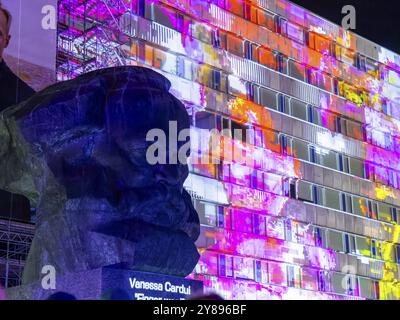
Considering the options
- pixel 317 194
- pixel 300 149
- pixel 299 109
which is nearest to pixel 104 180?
pixel 300 149

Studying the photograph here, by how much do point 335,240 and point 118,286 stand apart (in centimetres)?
3387

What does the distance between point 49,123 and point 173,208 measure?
2.37 m

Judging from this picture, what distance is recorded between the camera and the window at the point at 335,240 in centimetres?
4339

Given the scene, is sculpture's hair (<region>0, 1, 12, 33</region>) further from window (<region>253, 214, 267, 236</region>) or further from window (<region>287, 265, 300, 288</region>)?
window (<region>287, 265, 300, 288</region>)

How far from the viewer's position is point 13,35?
28.7 metres

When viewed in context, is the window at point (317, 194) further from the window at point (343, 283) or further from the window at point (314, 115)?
the window at point (343, 283)

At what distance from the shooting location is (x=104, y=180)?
12.4 m

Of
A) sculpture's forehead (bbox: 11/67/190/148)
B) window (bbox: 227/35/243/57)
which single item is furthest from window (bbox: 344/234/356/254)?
sculpture's forehead (bbox: 11/67/190/148)

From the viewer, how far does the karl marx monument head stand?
40.1 ft

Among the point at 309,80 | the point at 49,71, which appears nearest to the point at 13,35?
the point at 49,71

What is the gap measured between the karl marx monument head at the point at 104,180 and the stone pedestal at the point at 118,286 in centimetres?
68

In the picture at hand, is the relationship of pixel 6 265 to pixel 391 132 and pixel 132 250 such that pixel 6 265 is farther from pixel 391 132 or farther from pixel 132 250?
pixel 391 132

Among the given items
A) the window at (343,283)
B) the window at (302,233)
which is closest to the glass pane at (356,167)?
the window at (302,233)
